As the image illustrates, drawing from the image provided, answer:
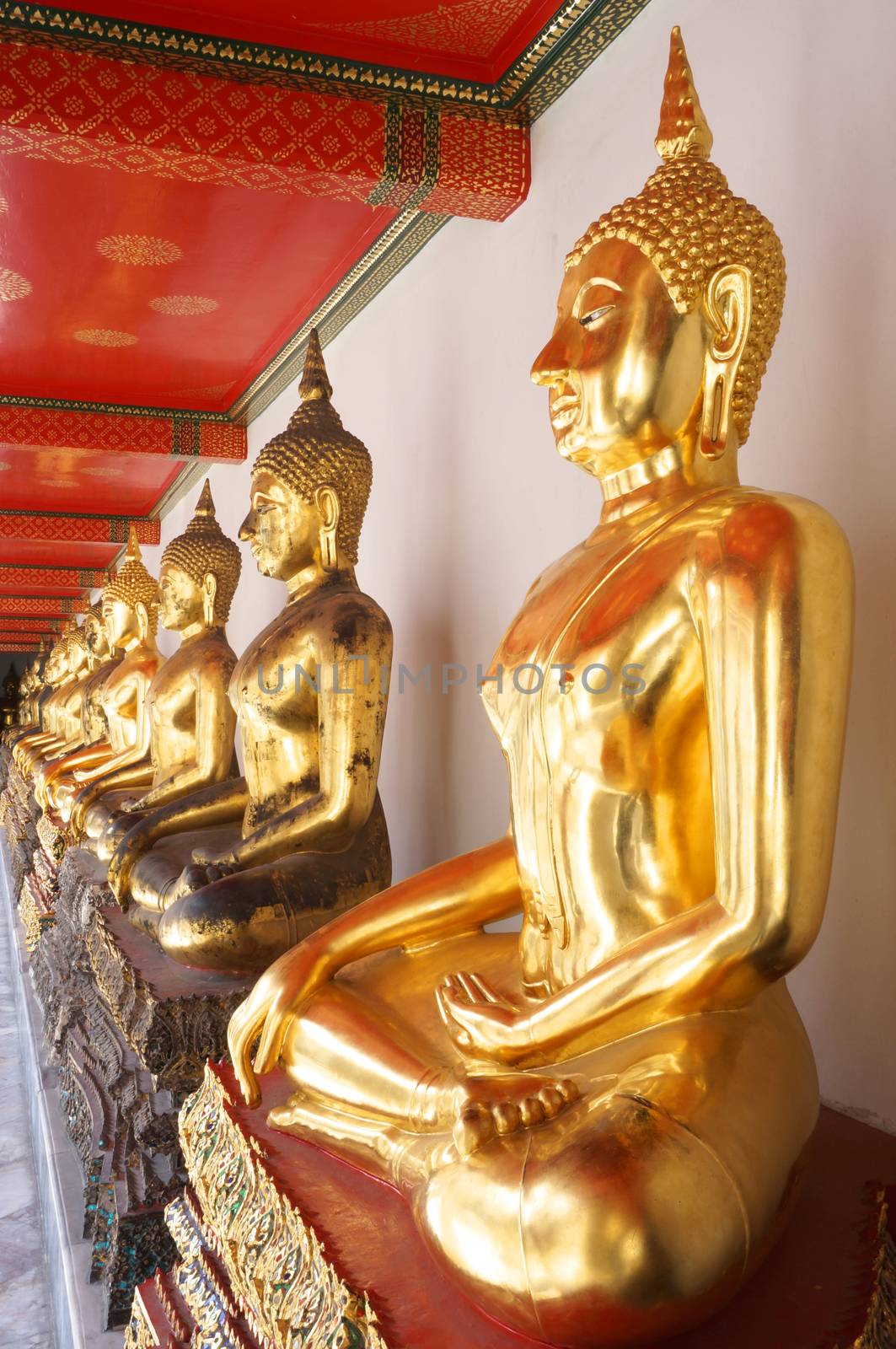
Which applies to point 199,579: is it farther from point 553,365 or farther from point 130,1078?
point 553,365

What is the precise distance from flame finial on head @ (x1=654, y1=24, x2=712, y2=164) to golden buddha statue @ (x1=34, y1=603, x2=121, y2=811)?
137 inches

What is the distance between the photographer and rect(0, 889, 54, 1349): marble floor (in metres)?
2.49

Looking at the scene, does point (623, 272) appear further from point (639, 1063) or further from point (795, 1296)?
point (795, 1296)

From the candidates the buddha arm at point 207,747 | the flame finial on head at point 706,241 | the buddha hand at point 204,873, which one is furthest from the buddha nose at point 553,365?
the buddha arm at point 207,747

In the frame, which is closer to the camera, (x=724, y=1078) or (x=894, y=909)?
(x=724, y=1078)

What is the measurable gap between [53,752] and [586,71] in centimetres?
586

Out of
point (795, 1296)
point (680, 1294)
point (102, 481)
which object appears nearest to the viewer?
point (680, 1294)

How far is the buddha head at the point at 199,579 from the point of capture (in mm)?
3535

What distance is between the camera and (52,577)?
33.1 ft

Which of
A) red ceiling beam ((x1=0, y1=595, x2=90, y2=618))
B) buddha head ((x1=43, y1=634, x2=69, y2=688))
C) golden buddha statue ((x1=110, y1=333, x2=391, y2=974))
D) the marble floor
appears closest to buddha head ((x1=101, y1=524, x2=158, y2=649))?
the marble floor

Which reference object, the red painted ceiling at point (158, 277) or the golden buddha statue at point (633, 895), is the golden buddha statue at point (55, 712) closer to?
the red painted ceiling at point (158, 277)

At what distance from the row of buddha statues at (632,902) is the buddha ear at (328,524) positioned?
0.87 meters

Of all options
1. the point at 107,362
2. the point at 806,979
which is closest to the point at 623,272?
the point at 806,979

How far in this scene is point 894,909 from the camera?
4.93 ft
